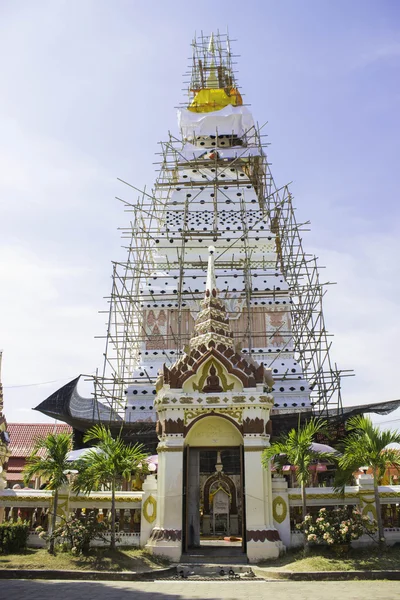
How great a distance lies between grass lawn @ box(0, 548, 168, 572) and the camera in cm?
1185

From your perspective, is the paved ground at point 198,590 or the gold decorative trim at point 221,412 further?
the gold decorative trim at point 221,412

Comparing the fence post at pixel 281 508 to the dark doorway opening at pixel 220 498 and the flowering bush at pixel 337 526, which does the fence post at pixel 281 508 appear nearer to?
the flowering bush at pixel 337 526

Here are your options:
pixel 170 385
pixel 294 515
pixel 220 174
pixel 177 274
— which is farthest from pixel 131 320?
pixel 294 515

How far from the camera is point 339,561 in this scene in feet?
39.2

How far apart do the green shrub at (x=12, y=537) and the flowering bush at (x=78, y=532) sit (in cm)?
78

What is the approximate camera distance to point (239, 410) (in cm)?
1442

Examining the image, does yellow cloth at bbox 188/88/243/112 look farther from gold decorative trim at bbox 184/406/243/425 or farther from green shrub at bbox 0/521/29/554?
green shrub at bbox 0/521/29/554

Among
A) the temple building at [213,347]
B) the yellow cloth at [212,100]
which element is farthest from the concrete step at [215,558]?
the yellow cloth at [212,100]

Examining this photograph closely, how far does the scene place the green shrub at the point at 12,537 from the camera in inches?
510

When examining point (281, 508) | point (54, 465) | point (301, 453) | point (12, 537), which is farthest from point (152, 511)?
point (301, 453)

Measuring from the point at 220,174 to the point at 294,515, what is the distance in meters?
25.2

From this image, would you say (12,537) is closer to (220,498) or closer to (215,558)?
(215,558)

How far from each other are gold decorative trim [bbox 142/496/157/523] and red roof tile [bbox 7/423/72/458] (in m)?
23.0

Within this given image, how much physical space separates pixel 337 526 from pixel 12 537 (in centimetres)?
779
